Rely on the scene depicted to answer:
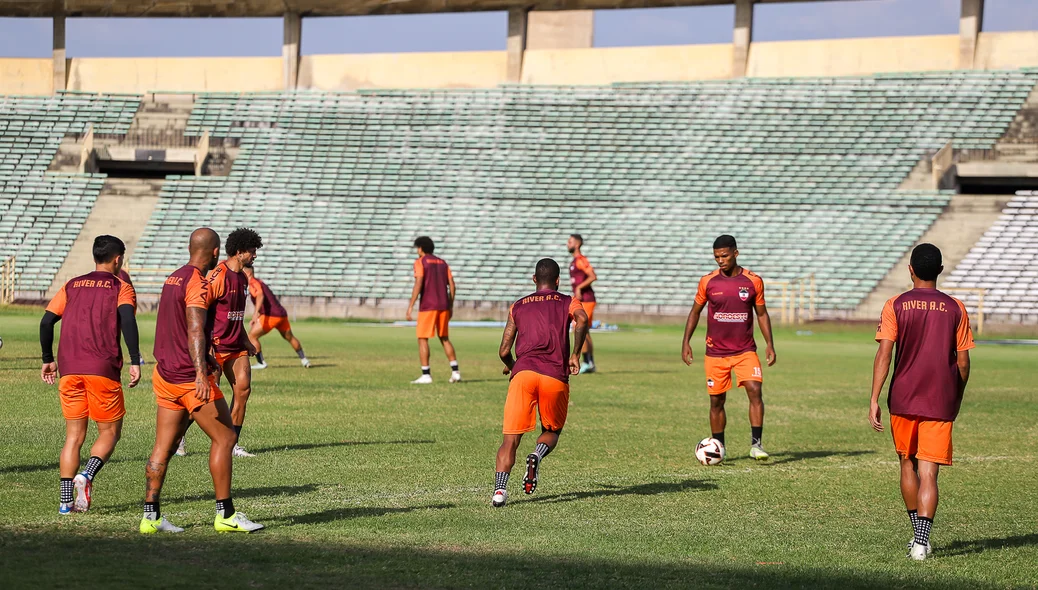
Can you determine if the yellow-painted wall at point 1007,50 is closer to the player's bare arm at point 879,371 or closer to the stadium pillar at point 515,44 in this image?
the stadium pillar at point 515,44

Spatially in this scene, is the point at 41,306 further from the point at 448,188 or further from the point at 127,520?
the point at 127,520

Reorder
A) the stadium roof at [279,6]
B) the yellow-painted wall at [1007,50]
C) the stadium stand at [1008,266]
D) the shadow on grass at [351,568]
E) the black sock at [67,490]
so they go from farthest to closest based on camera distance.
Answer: the stadium roof at [279,6] → the yellow-painted wall at [1007,50] → the stadium stand at [1008,266] → the black sock at [67,490] → the shadow on grass at [351,568]

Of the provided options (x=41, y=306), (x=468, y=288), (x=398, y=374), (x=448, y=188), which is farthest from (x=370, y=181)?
(x=398, y=374)

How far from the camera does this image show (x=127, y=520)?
782cm

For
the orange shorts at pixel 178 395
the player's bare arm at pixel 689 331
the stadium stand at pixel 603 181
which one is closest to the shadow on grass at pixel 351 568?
the orange shorts at pixel 178 395

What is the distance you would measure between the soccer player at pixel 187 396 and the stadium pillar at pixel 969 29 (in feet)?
142

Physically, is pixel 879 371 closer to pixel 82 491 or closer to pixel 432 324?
pixel 82 491

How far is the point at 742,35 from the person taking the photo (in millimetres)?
48219

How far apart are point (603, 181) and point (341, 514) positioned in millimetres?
36188

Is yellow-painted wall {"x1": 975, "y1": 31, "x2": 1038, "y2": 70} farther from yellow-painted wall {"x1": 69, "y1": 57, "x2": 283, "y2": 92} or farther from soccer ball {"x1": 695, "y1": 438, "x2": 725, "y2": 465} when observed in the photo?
soccer ball {"x1": 695, "y1": 438, "x2": 725, "y2": 465}

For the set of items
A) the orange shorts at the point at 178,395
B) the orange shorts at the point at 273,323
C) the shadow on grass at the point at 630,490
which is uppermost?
the orange shorts at the point at 178,395

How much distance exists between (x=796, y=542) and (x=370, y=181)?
3909cm

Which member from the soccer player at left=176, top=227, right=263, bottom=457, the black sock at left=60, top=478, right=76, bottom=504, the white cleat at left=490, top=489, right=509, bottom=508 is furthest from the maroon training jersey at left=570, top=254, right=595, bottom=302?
the black sock at left=60, top=478, right=76, bottom=504

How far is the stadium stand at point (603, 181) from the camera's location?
3978cm
